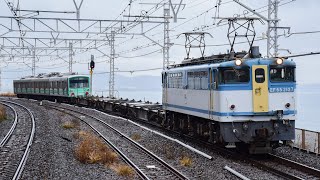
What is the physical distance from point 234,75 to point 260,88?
0.94m

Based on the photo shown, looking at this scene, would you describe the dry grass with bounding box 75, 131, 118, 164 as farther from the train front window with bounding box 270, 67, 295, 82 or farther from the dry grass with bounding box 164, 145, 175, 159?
the train front window with bounding box 270, 67, 295, 82

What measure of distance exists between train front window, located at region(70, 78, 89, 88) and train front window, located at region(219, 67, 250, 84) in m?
34.9

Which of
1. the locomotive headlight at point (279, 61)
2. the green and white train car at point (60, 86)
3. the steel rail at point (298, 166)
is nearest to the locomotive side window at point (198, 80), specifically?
the locomotive headlight at point (279, 61)

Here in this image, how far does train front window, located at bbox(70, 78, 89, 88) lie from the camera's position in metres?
49.3

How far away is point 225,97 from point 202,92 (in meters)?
2.01

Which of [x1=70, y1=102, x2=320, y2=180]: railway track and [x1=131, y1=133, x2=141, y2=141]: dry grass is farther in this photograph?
[x1=131, y1=133, x2=141, y2=141]: dry grass

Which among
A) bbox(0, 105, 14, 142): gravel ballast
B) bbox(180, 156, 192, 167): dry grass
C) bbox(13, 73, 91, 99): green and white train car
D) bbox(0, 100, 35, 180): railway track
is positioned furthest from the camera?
bbox(13, 73, 91, 99): green and white train car

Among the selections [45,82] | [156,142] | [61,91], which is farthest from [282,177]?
[45,82]

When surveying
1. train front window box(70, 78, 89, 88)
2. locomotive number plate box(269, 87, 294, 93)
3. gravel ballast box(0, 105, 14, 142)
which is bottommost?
gravel ballast box(0, 105, 14, 142)

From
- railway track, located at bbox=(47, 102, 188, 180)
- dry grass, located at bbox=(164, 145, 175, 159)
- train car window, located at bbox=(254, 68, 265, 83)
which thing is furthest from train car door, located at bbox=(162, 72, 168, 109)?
train car window, located at bbox=(254, 68, 265, 83)

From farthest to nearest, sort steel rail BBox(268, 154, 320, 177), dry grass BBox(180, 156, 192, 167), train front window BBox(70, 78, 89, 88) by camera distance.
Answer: train front window BBox(70, 78, 89, 88)
dry grass BBox(180, 156, 192, 167)
steel rail BBox(268, 154, 320, 177)

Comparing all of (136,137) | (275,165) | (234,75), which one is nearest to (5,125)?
(136,137)

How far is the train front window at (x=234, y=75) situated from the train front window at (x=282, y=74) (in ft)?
2.76

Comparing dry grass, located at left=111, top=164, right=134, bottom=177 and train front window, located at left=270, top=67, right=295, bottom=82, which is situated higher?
train front window, located at left=270, top=67, right=295, bottom=82
